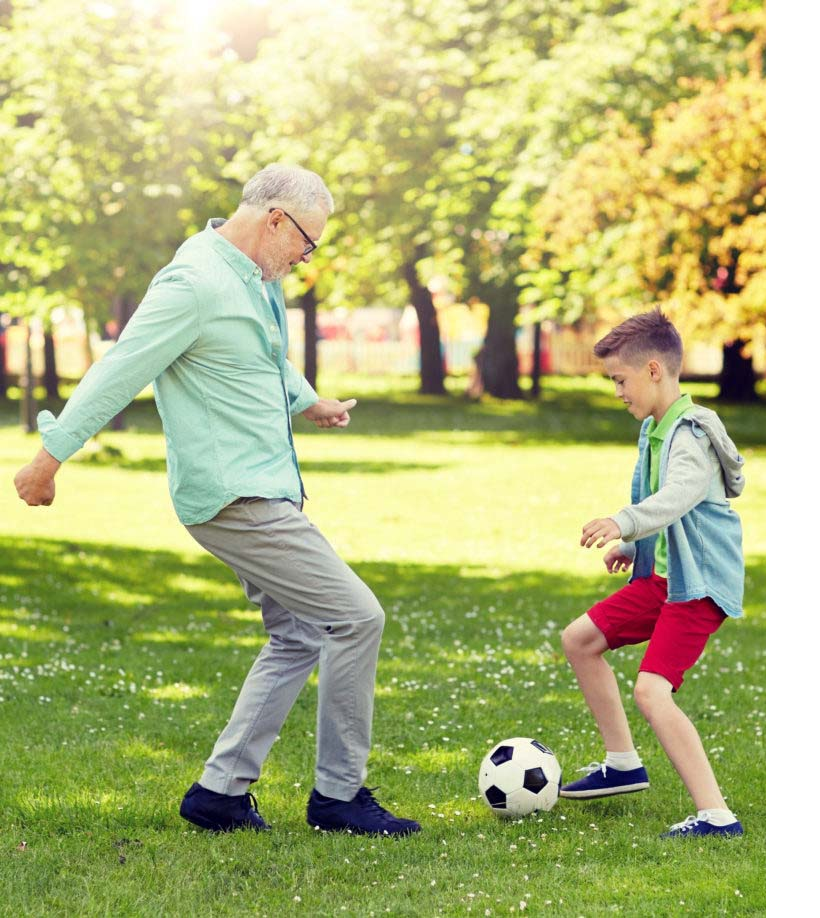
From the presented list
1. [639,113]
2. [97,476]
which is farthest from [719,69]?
[97,476]

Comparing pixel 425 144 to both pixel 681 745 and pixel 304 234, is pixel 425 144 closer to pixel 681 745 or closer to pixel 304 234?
pixel 304 234

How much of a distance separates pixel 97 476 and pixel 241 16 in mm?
22616

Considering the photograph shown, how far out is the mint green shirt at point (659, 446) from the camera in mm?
4898

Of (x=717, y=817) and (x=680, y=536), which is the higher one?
(x=680, y=536)

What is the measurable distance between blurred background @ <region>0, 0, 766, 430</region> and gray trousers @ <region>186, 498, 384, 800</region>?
14578 millimetres

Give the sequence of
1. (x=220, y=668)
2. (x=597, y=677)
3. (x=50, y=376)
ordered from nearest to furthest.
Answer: (x=597, y=677) < (x=220, y=668) < (x=50, y=376)

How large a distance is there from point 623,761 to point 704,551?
0.93 m

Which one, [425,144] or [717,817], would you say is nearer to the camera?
[717,817]

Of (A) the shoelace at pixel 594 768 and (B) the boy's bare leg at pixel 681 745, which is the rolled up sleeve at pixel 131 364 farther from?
(A) the shoelace at pixel 594 768

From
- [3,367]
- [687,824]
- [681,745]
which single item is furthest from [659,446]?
[3,367]

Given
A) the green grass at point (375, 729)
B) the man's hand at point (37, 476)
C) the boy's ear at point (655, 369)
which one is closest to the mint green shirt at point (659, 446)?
the boy's ear at point (655, 369)

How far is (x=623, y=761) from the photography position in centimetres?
522

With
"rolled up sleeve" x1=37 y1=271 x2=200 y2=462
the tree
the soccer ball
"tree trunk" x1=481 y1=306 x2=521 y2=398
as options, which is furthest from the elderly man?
"tree trunk" x1=481 y1=306 x2=521 y2=398

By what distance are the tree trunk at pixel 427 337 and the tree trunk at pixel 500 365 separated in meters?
2.50
